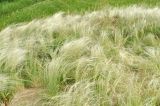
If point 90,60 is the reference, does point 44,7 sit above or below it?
above

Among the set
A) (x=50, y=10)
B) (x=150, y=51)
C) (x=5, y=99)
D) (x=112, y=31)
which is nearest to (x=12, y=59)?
(x=5, y=99)

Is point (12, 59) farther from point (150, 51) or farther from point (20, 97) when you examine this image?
point (150, 51)

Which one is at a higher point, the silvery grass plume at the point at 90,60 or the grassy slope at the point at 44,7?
the grassy slope at the point at 44,7

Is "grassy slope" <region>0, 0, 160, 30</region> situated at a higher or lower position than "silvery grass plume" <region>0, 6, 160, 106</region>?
higher

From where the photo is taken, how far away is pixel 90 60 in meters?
6.04

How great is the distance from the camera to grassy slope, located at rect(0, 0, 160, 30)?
511 inches

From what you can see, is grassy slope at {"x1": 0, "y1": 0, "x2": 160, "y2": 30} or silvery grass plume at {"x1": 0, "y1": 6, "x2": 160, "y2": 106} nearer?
silvery grass plume at {"x1": 0, "y1": 6, "x2": 160, "y2": 106}

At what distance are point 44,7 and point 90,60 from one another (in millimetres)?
8126

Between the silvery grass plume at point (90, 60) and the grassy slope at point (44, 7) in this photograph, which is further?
the grassy slope at point (44, 7)

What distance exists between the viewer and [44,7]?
548 inches

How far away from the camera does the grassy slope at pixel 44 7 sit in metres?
13.0

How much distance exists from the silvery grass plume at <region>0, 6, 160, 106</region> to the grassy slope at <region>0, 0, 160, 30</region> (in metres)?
3.72

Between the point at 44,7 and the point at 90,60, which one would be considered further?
the point at 44,7

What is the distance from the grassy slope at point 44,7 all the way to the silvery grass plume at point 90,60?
12.2 ft
